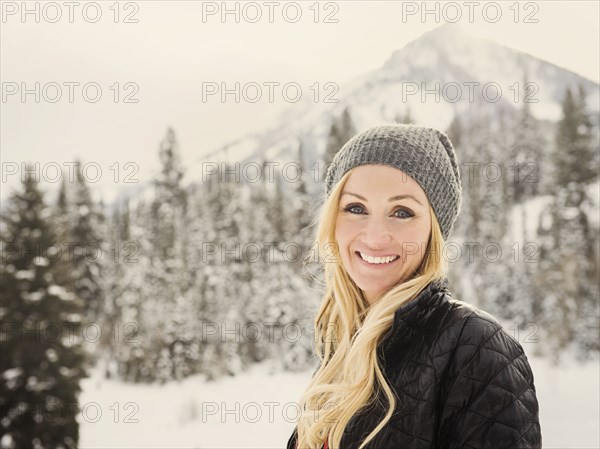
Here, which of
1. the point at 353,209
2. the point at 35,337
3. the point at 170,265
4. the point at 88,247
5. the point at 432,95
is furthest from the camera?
the point at 432,95

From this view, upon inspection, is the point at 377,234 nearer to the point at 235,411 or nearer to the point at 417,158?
the point at 417,158

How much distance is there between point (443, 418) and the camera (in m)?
1.30

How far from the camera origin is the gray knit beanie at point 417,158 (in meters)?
1.59

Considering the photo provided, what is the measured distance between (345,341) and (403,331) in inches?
14.7

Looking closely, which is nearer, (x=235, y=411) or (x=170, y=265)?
(x=235, y=411)

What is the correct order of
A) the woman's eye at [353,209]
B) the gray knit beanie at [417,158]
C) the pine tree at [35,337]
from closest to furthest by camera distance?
1. the gray knit beanie at [417,158]
2. the woman's eye at [353,209]
3. the pine tree at [35,337]

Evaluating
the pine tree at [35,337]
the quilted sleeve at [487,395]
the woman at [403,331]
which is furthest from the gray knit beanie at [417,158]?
the pine tree at [35,337]

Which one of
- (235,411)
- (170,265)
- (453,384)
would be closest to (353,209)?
(453,384)

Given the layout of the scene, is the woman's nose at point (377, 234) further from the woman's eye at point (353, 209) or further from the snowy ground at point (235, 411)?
the snowy ground at point (235, 411)

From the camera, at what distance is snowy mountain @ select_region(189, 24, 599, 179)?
27031mm

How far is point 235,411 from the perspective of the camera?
17.6 metres

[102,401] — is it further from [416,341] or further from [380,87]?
[380,87]

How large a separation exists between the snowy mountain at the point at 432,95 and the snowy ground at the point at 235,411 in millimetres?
10008

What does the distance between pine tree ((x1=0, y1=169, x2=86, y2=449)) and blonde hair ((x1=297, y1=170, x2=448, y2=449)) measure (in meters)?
9.78
